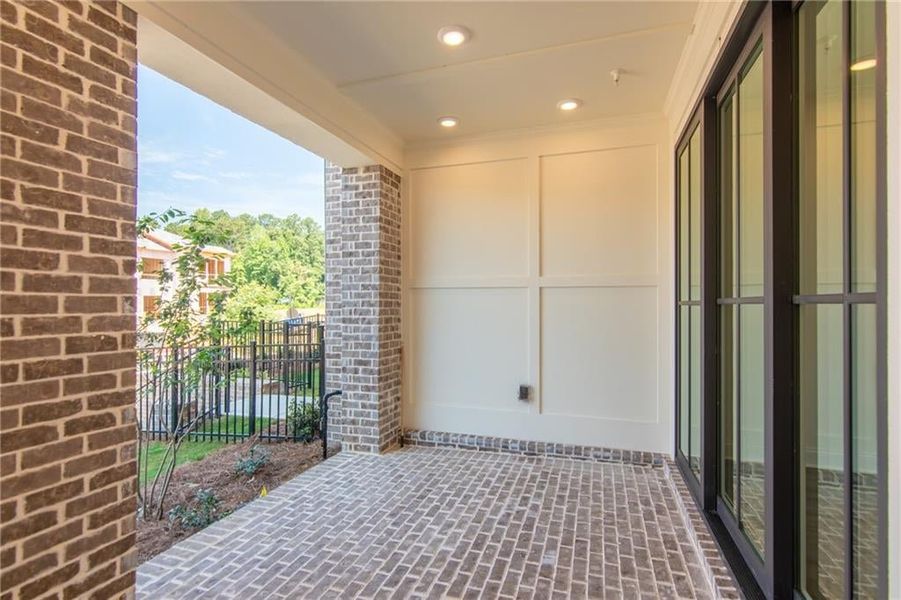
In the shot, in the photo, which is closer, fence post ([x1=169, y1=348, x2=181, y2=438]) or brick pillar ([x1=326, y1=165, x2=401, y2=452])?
fence post ([x1=169, y1=348, x2=181, y2=438])

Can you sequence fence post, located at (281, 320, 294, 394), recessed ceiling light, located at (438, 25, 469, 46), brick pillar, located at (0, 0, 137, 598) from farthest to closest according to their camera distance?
fence post, located at (281, 320, 294, 394)
recessed ceiling light, located at (438, 25, 469, 46)
brick pillar, located at (0, 0, 137, 598)

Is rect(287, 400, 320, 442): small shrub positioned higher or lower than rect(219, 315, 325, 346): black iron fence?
lower

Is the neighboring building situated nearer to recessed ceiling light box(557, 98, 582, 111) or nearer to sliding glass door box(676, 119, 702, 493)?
recessed ceiling light box(557, 98, 582, 111)

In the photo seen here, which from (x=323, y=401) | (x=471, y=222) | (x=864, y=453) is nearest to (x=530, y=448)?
(x=323, y=401)

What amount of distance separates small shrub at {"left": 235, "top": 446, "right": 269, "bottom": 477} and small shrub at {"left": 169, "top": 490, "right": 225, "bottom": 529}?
0.42m

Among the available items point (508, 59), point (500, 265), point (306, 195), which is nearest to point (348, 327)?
point (500, 265)

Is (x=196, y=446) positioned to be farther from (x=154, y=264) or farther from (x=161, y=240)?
(x=161, y=240)

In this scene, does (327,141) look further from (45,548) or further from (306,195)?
(306,195)

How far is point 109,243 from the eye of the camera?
1.82 m

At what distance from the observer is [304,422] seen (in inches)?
197

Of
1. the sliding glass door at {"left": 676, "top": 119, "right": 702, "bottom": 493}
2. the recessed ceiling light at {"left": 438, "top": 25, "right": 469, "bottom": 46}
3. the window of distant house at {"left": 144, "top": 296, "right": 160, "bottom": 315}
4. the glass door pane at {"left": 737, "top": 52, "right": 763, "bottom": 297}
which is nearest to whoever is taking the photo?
the glass door pane at {"left": 737, "top": 52, "right": 763, "bottom": 297}

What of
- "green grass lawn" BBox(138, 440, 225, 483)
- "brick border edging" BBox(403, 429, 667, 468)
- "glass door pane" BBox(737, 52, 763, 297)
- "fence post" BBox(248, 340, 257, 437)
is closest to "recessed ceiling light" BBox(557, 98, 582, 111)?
"glass door pane" BBox(737, 52, 763, 297)

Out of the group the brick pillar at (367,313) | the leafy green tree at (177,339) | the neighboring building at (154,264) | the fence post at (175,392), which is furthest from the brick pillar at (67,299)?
the brick pillar at (367,313)

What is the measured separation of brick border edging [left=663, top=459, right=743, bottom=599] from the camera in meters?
1.90
